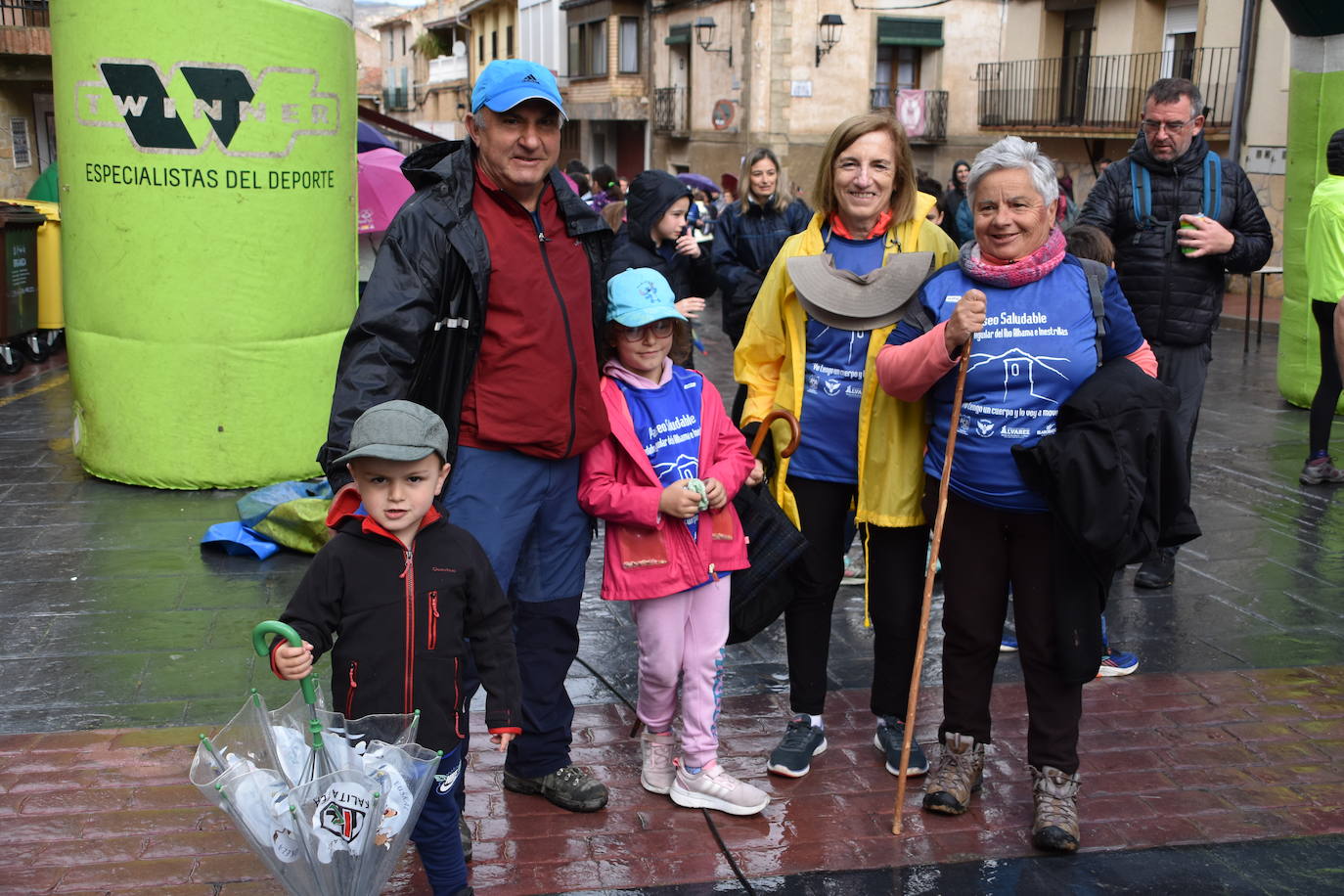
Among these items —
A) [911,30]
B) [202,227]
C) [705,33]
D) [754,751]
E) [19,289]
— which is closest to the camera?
[754,751]

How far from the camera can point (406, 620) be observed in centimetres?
295

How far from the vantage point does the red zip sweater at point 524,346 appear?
3.40m

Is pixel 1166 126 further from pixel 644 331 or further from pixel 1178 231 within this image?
pixel 644 331

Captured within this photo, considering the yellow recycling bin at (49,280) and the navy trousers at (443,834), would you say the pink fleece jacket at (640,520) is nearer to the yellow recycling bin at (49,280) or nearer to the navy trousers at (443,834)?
the navy trousers at (443,834)

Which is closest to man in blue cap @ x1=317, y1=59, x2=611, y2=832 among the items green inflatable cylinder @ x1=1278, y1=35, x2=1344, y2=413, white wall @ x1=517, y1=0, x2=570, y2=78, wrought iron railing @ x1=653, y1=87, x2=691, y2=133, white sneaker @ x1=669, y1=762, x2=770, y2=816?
white sneaker @ x1=669, y1=762, x2=770, y2=816

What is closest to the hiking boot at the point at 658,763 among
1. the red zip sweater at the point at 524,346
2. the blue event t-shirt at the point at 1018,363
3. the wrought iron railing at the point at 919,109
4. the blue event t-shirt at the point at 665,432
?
the blue event t-shirt at the point at 665,432

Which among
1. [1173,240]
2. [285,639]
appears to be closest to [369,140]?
[1173,240]

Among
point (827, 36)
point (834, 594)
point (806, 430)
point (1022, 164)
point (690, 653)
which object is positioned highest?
point (827, 36)

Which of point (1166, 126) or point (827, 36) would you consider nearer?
point (1166, 126)

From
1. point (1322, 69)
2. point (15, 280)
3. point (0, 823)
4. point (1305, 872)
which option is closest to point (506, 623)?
point (0, 823)

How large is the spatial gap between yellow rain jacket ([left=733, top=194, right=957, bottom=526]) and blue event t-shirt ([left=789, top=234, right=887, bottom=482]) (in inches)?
1.0

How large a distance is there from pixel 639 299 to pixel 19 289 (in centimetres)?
959

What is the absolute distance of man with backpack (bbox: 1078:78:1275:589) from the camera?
17.8ft

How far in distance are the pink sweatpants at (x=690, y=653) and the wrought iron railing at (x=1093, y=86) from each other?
19.6 metres
